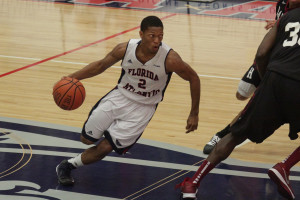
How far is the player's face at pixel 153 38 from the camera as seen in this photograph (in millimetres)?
5309

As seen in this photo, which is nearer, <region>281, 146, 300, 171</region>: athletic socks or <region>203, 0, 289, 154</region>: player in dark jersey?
<region>281, 146, 300, 171</region>: athletic socks

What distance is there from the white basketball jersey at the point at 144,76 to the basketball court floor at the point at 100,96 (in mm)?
776

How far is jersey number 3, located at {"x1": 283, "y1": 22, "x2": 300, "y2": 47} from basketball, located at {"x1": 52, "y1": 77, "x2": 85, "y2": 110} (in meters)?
1.80

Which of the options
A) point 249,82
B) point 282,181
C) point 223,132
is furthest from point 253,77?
point 282,181

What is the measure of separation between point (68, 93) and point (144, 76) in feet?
2.19

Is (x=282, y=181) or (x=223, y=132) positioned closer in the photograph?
(x=282, y=181)

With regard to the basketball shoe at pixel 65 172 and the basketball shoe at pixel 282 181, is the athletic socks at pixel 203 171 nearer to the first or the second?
the basketball shoe at pixel 282 181

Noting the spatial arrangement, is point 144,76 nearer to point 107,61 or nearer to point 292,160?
point 107,61

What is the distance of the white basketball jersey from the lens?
17.9ft

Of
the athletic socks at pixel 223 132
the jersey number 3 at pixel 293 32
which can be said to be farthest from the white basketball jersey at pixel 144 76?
the athletic socks at pixel 223 132

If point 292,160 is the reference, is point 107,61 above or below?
above

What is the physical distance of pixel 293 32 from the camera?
5.03 m

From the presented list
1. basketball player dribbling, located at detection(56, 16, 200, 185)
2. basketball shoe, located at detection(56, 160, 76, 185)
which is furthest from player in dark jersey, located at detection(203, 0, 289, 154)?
basketball shoe, located at detection(56, 160, 76, 185)

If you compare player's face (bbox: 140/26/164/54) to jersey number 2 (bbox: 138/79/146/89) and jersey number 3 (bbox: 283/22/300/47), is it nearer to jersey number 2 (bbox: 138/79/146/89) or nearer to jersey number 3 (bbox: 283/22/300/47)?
jersey number 2 (bbox: 138/79/146/89)
